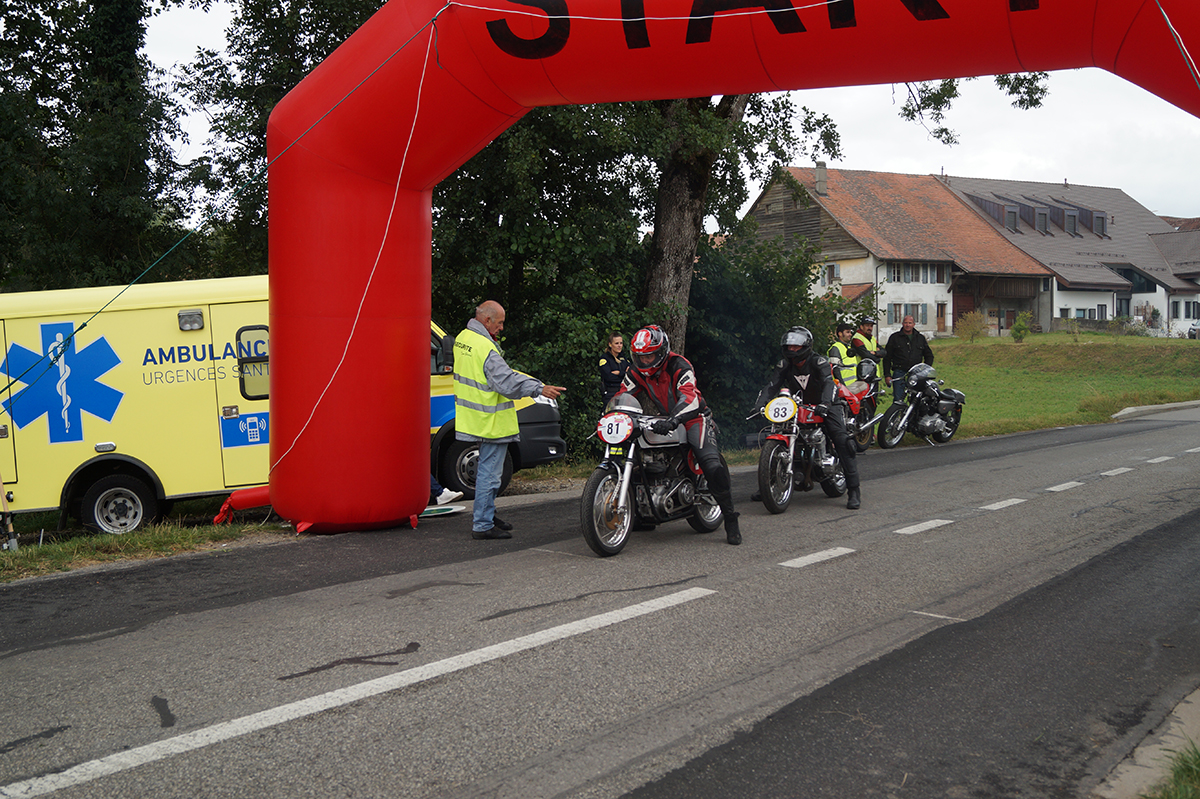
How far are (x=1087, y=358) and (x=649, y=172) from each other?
2834 cm

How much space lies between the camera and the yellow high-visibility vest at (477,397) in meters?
7.97

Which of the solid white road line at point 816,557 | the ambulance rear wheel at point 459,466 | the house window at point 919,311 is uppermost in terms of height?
the house window at point 919,311

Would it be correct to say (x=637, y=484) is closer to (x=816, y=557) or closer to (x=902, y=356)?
(x=816, y=557)

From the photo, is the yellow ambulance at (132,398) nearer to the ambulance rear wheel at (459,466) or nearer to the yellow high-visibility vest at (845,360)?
the ambulance rear wheel at (459,466)

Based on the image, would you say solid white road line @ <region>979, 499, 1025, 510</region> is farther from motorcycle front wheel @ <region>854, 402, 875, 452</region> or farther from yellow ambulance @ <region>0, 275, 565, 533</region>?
yellow ambulance @ <region>0, 275, 565, 533</region>

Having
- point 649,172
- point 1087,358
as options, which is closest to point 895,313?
point 1087,358

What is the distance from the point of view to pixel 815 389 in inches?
373

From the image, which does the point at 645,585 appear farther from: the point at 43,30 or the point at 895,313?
the point at 895,313

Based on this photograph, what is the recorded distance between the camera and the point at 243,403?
377 inches

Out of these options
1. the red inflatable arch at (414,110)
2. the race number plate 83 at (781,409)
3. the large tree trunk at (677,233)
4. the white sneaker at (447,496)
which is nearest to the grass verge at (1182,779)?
the red inflatable arch at (414,110)

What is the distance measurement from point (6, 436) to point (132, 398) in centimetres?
114

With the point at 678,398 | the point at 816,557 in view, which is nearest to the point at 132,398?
the point at 678,398

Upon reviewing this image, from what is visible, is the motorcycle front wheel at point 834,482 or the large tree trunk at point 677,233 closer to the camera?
the motorcycle front wheel at point 834,482

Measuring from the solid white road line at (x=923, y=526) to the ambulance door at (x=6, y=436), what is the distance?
26.1ft
